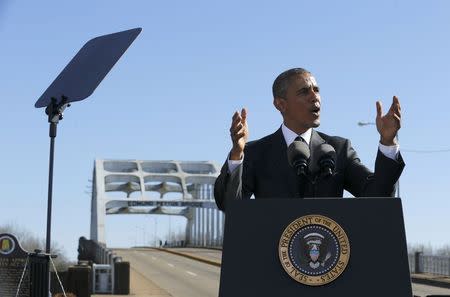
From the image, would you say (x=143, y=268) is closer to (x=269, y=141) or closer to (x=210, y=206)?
(x=269, y=141)

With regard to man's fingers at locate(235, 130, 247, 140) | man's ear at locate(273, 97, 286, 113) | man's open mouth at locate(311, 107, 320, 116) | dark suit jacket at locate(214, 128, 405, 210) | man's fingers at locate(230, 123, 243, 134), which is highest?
man's ear at locate(273, 97, 286, 113)

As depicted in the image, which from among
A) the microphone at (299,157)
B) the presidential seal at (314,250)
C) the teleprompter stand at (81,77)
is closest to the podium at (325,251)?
the presidential seal at (314,250)

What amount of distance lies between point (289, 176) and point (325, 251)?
946mm

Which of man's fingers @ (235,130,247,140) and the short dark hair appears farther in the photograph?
the short dark hair

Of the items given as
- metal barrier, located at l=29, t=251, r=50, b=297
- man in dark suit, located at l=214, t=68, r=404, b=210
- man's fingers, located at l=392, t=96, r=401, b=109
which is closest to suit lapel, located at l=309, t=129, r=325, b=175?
man in dark suit, located at l=214, t=68, r=404, b=210

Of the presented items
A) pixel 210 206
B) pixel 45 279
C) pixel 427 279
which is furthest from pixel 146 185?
pixel 45 279

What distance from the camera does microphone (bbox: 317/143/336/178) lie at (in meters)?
4.48

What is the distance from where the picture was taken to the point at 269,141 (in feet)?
16.7

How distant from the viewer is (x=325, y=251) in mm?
3924

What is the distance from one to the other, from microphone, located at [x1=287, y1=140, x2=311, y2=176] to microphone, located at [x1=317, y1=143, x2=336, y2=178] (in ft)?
0.32

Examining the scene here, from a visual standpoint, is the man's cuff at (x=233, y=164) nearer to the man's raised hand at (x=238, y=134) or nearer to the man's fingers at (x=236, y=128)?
the man's raised hand at (x=238, y=134)

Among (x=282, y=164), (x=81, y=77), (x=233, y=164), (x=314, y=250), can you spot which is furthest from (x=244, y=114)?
(x=81, y=77)

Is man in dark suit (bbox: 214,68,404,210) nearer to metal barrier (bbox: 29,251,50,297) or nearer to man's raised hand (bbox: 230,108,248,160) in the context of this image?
man's raised hand (bbox: 230,108,248,160)

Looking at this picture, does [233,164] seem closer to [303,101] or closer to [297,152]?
[297,152]
